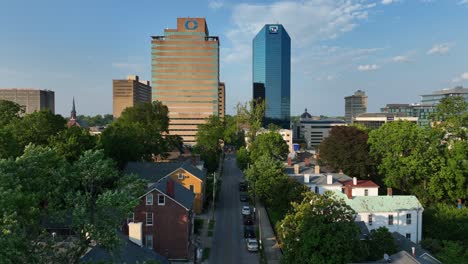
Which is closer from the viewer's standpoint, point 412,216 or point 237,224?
point 412,216

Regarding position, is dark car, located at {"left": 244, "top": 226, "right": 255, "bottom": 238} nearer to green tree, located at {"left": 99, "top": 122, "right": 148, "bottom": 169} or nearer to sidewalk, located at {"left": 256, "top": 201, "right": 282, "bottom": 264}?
sidewalk, located at {"left": 256, "top": 201, "right": 282, "bottom": 264}

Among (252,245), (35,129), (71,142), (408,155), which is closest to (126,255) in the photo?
(252,245)

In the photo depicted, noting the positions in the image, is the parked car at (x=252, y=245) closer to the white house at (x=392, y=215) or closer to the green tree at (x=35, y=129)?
the white house at (x=392, y=215)

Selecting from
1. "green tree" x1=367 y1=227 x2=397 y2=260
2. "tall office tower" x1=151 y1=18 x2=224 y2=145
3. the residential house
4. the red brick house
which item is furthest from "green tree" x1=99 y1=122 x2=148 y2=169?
"tall office tower" x1=151 y1=18 x2=224 y2=145

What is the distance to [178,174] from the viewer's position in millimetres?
57312

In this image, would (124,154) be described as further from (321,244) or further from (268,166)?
(321,244)

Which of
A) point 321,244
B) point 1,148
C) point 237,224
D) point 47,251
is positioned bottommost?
point 237,224

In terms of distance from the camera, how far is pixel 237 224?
5147cm

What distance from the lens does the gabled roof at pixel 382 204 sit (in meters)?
44.6

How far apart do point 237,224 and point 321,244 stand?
23.0 m

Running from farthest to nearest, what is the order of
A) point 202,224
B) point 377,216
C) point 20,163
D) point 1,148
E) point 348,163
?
point 348,163 < point 202,224 < point 377,216 < point 1,148 < point 20,163

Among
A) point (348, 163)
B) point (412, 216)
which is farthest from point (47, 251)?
point (348, 163)

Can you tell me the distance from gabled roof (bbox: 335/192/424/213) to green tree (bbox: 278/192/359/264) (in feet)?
42.1

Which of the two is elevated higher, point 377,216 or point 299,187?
point 299,187
